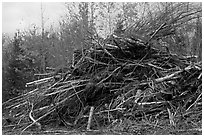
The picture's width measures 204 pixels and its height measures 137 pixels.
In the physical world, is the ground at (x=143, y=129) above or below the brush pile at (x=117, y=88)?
below

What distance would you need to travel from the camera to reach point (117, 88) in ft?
14.8

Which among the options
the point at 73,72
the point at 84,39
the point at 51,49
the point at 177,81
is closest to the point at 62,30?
the point at 51,49

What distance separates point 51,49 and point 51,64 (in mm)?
1360

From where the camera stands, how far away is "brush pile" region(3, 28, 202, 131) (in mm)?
4094

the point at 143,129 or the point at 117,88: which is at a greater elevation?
the point at 117,88

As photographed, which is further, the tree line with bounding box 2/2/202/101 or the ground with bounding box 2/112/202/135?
the tree line with bounding box 2/2/202/101

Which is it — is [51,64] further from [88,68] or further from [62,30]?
[88,68]

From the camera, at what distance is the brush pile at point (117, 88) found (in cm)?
409

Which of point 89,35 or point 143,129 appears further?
point 89,35

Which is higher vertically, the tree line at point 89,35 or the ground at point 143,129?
the tree line at point 89,35

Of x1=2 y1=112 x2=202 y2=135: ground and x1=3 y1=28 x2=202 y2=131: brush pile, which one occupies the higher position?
x1=3 y1=28 x2=202 y2=131: brush pile

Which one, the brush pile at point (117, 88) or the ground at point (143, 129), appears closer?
the ground at point (143, 129)

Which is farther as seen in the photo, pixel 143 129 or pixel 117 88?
pixel 117 88

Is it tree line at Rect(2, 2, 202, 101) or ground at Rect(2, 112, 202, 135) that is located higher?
tree line at Rect(2, 2, 202, 101)
